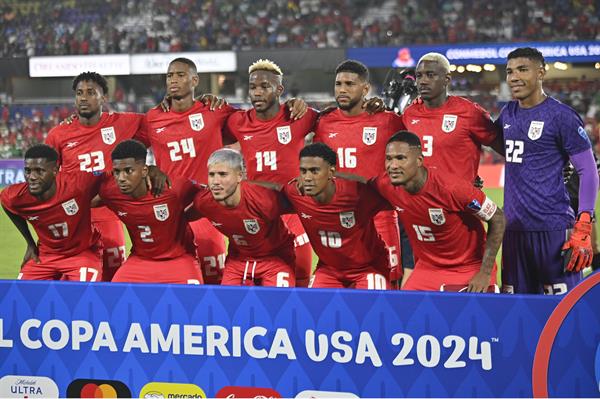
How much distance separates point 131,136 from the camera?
23.0ft

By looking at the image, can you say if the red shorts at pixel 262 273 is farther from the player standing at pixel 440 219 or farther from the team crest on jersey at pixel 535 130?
the team crest on jersey at pixel 535 130

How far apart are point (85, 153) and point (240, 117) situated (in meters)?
1.39

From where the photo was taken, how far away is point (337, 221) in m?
5.61

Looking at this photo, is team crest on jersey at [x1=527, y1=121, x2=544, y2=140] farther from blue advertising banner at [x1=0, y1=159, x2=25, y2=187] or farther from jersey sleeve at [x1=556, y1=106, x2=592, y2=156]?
blue advertising banner at [x1=0, y1=159, x2=25, y2=187]

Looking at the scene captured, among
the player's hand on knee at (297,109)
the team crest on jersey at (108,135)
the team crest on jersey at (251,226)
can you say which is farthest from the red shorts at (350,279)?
the team crest on jersey at (108,135)

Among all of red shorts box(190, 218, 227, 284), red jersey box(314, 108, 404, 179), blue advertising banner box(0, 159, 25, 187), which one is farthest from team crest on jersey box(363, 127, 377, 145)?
blue advertising banner box(0, 159, 25, 187)

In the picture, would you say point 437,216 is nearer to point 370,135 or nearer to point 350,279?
point 350,279

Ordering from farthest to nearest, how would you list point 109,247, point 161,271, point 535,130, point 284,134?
point 109,247 < point 284,134 < point 161,271 < point 535,130

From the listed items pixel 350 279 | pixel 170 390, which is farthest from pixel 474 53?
pixel 170 390

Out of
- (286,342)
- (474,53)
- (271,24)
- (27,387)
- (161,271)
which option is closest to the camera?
(286,342)

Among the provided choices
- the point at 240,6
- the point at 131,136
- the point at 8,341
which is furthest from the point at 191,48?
the point at 8,341

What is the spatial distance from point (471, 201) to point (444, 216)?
0.74ft

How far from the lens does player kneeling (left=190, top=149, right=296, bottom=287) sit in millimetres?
5555

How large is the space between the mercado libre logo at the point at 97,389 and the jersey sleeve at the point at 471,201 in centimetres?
235
